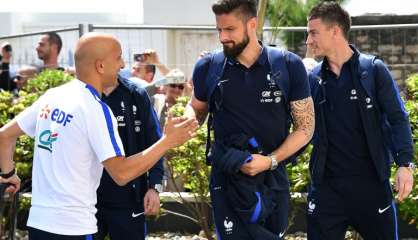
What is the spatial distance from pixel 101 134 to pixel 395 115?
2.15 metres

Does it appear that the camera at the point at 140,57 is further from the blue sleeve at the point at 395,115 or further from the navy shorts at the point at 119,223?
the blue sleeve at the point at 395,115

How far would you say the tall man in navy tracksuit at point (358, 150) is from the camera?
6070 mm

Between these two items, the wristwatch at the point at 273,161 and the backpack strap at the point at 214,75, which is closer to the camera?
the wristwatch at the point at 273,161

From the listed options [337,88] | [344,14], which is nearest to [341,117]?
[337,88]

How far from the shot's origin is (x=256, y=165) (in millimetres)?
5535

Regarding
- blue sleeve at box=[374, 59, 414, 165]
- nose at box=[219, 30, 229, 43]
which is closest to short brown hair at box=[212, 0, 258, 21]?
nose at box=[219, 30, 229, 43]

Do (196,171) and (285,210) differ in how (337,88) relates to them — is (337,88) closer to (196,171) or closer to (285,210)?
(285,210)

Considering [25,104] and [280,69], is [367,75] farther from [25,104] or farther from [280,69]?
[25,104]

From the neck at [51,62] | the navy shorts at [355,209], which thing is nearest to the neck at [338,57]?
the navy shorts at [355,209]

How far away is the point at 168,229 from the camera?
9.26 metres

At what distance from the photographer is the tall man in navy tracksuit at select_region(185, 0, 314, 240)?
5633 millimetres

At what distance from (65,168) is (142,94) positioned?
1592mm

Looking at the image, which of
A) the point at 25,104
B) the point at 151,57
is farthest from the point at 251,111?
the point at 151,57

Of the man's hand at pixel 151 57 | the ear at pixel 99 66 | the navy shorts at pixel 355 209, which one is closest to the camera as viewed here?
the ear at pixel 99 66
